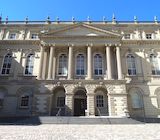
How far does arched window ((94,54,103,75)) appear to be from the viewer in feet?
95.9

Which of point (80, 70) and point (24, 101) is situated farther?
point (80, 70)

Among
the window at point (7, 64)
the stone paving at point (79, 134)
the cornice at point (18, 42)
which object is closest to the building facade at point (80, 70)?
the window at point (7, 64)

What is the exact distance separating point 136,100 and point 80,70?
927cm

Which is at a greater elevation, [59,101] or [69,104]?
[59,101]

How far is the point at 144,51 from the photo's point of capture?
30984mm

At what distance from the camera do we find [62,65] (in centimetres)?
2991

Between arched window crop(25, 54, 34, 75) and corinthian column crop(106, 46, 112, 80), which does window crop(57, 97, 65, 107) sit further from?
corinthian column crop(106, 46, 112, 80)

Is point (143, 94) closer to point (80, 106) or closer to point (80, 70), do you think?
point (80, 106)

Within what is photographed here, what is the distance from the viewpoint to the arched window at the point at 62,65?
29344 millimetres

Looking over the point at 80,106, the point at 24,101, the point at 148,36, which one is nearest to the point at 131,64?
the point at 148,36

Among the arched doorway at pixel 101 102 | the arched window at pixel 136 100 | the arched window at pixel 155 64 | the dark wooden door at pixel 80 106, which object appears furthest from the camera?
the arched window at pixel 155 64

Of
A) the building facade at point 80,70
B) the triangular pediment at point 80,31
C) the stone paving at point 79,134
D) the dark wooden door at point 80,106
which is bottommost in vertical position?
the stone paving at point 79,134

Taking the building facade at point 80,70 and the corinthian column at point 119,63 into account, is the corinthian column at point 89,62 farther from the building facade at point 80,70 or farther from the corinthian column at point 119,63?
the corinthian column at point 119,63

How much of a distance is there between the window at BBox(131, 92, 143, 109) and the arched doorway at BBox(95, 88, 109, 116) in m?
4.07
